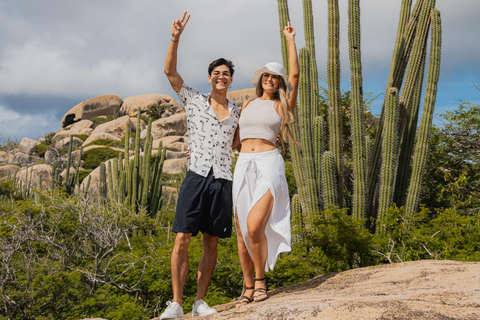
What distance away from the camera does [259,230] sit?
290 cm

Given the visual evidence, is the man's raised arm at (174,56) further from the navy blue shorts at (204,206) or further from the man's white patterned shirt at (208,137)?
the navy blue shorts at (204,206)

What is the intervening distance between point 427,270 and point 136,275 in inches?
147

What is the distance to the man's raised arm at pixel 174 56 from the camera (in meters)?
3.18

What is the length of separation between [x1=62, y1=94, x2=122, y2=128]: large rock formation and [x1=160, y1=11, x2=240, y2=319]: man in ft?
179

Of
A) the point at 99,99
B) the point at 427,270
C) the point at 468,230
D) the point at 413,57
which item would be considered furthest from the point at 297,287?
the point at 99,99

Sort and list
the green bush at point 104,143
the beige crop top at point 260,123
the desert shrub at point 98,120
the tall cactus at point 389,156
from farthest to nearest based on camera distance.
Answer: the desert shrub at point 98,120
the green bush at point 104,143
the tall cactus at point 389,156
the beige crop top at point 260,123

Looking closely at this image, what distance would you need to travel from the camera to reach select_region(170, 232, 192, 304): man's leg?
120 inches

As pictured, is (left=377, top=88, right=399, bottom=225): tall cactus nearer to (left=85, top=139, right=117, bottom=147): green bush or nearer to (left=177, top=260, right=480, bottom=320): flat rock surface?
(left=177, top=260, right=480, bottom=320): flat rock surface

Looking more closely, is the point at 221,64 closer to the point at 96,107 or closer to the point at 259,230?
the point at 259,230

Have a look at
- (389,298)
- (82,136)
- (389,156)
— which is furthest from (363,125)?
(82,136)

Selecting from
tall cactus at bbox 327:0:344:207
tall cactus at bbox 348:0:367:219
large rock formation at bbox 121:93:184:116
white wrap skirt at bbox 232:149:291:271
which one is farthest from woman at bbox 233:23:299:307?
large rock formation at bbox 121:93:184:116

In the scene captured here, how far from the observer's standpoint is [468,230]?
566 cm

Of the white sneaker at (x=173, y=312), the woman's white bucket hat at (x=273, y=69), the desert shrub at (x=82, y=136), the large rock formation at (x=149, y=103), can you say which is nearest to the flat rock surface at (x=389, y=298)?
the white sneaker at (x=173, y=312)

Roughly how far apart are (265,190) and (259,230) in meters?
0.28
